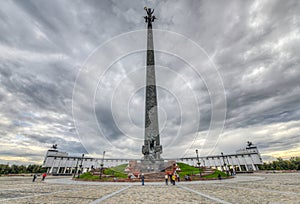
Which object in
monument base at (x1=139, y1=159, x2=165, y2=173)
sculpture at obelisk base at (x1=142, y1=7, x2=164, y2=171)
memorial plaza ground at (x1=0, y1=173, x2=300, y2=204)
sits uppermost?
sculpture at obelisk base at (x1=142, y1=7, x2=164, y2=171)

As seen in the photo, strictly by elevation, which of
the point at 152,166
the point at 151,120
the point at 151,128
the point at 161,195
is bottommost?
the point at 161,195

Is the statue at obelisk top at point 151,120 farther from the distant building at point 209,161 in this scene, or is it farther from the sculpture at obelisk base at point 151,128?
the distant building at point 209,161

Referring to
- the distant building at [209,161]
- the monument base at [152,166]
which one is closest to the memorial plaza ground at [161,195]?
the monument base at [152,166]

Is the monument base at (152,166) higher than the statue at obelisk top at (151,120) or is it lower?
lower

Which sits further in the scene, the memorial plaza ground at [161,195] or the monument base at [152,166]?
the monument base at [152,166]

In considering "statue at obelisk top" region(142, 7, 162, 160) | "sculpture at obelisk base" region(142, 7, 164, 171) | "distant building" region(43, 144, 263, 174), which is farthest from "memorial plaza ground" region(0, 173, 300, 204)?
"distant building" region(43, 144, 263, 174)

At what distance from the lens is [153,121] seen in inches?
1400

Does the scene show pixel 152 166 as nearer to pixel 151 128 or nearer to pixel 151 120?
pixel 151 128

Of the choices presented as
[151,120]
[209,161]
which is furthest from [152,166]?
[209,161]

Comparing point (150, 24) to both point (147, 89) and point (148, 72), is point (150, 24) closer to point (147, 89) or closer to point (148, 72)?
point (148, 72)


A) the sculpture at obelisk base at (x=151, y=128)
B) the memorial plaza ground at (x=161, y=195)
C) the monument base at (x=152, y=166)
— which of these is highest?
the sculpture at obelisk base at (x=151, y=128)

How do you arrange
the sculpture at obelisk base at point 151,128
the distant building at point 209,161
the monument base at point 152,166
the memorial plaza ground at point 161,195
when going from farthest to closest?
the distant building at point 209,161 < the sculpture at obelisk base at point 151,128 < the monument base at point 152,166 < the memorial plaza ground at point 161,195

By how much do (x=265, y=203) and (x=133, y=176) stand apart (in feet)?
74.9

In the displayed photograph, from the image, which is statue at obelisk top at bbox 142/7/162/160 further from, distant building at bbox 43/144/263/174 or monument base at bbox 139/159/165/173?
distant building at bbox 43/144/263/174
